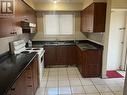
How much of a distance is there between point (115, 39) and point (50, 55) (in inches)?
92.8

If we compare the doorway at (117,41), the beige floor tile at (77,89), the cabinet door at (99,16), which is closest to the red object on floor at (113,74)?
the doorway at (117,41)

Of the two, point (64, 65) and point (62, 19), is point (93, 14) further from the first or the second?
point (64, 65)

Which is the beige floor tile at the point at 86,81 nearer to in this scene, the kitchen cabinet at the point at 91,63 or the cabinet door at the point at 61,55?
the kitchen cabinet at the point at 91,63

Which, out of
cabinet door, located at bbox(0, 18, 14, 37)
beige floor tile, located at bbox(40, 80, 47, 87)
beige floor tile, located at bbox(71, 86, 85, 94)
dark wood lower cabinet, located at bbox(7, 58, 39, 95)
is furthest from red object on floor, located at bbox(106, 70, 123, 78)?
cabinet door, located at bbox(0, 18, 14, 37)

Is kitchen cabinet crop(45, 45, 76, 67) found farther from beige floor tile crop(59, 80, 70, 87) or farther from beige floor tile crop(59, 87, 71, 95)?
beige floor tile crop(59, 87, 71, 95)

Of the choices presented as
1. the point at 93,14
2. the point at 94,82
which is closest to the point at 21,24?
the point at 93,14

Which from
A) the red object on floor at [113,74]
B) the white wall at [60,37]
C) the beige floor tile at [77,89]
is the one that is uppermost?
the white wall at [60,37]

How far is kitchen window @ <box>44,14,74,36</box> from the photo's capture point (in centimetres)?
517

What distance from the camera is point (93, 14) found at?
11.3 feet

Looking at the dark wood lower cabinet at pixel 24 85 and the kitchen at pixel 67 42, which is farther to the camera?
the kitchen at pixel 67 42

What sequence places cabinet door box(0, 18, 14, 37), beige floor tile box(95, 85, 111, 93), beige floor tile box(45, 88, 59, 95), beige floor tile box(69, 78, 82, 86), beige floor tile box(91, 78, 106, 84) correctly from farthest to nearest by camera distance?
beige floor tile box(91, 78, 106, 84)
beige floor tile box(69, 78, 82, 86)
beige floor tile box(95, 85, 111, 93)
beige floor tile box(45, 88, 59, 95)
cabinet door box(0, 18, 14, 37)

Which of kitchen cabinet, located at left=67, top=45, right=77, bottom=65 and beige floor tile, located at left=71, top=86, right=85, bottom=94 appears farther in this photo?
kitchen cabinet, located at left=67, top=45, right=77, bottom=65

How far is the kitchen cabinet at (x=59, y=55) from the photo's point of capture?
4.75 metres

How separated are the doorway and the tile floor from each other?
0.84 meters
